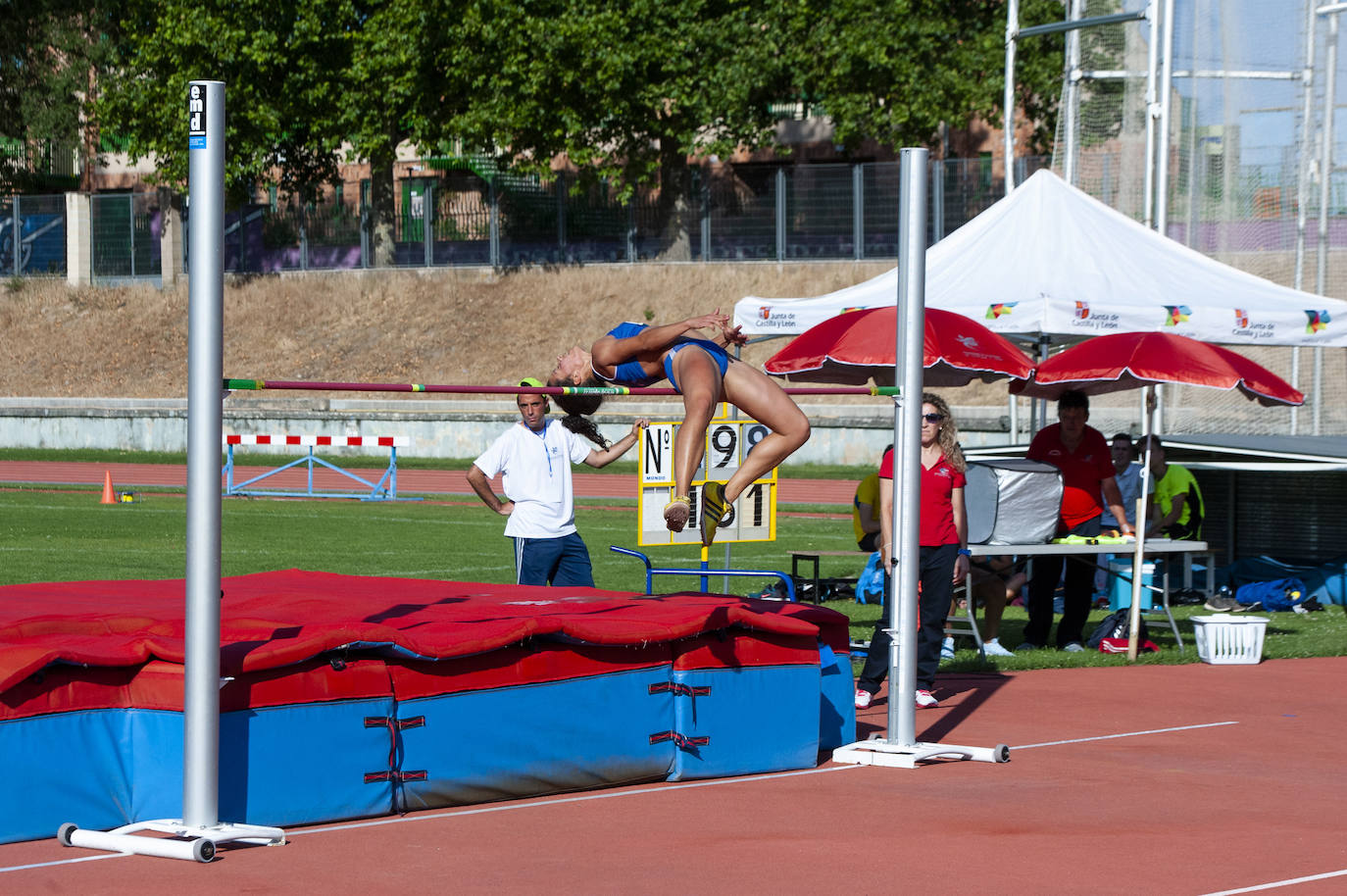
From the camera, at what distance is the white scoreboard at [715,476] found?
11.7 m

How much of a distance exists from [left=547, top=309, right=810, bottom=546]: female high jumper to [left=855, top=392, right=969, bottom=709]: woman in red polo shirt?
182cm

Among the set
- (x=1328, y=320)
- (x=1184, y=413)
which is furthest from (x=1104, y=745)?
(x=1184, y=413)

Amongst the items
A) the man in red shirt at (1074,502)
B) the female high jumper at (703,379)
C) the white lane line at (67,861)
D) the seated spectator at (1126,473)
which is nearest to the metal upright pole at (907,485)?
the female high jumper at (703,379)

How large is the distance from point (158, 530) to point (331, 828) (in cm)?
1448

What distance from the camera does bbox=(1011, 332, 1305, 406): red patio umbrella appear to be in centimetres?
1197

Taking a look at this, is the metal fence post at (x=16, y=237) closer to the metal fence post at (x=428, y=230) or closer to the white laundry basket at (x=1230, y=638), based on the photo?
the metal fence post at (x=428, y=230)

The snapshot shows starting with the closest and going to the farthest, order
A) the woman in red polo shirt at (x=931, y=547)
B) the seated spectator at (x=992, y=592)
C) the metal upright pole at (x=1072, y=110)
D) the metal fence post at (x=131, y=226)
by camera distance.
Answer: the woman in red polo shirt at (x=931, y=547)
the seated spectator at (x=992, y=592)
the metal upright pole at (x=1072, y=110)
the metal fence post at (x=131, y=226)

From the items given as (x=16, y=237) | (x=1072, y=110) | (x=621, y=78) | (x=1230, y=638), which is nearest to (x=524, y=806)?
(x=1230, y=638)

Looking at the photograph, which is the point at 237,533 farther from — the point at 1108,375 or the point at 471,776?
the point at 471,776

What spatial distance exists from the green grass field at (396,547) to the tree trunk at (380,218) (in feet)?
57.8

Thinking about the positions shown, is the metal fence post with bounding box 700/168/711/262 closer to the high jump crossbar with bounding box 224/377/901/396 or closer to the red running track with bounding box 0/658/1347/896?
the red running track with bounding box 0/658/1347/896

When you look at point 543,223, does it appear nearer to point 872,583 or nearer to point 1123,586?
point 1123,586

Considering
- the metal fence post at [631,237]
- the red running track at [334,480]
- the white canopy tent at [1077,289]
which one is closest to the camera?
the white canopy tent at [1077,289]

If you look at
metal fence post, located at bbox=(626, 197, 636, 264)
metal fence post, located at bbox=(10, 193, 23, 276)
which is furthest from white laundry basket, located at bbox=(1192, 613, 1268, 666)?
metal fence post, located at bbox=(10, 193, 23, 276)
